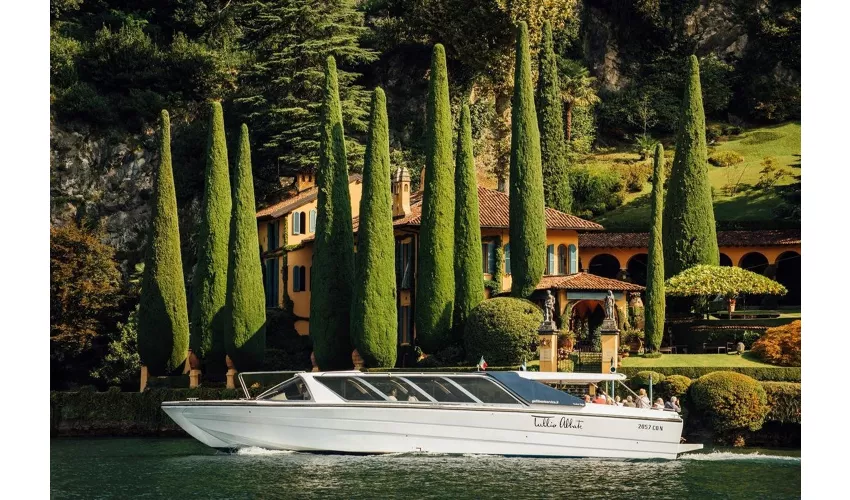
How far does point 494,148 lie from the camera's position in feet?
221

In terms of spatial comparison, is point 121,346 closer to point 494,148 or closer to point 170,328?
point 170,328

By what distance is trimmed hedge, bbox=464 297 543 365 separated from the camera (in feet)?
148

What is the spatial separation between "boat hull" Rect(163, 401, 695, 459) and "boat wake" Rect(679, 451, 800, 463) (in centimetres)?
125

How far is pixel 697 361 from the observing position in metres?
44.4

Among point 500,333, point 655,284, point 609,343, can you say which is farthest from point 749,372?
point 500,333

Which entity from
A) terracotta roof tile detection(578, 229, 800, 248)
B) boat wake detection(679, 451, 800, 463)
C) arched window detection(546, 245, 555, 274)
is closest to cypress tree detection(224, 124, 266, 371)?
arched window detection(546, 245, 555, 274)

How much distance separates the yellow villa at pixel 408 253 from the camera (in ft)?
165

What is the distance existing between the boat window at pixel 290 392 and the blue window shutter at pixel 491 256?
16.1 meters

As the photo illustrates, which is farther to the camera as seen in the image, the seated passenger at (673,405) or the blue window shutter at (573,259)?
the blue window shutter at (573,259)

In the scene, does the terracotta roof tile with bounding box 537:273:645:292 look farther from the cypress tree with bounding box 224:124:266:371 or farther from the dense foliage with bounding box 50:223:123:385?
the dense foliage with bounding box 50:223:123:385

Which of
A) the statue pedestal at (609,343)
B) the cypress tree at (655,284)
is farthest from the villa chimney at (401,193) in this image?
the statue pedestal at (609,343)

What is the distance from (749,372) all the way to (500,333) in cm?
776

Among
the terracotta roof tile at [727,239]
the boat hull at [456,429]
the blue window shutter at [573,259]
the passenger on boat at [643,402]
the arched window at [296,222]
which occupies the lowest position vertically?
the boat hull at [456,429]

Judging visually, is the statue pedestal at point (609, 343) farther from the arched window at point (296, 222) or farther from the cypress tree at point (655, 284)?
the arched window at point (296, 222)
